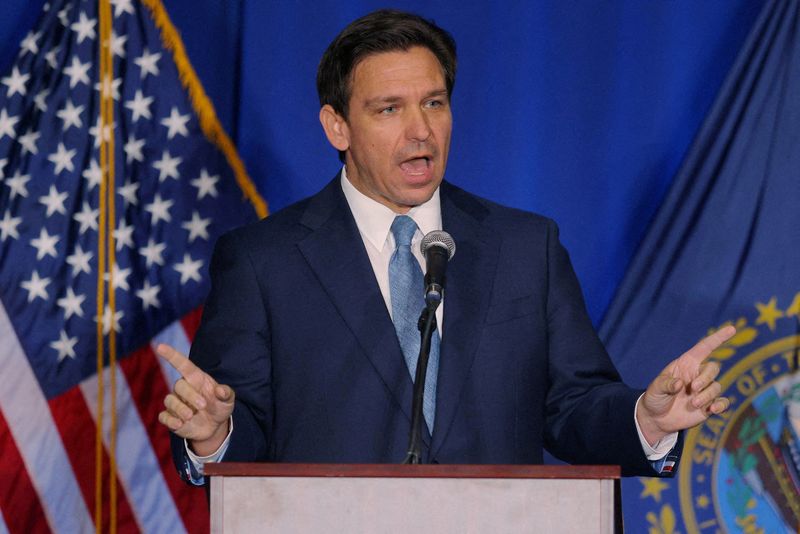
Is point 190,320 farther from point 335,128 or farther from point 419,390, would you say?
point 419,390

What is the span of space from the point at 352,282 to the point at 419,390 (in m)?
0.60

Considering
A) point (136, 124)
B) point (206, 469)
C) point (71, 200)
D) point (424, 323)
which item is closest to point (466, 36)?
point (136, 124)

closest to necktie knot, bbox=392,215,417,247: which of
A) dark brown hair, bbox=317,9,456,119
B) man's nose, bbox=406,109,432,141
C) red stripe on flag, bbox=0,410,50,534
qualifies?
man's nose, bbox=406,109,432,141

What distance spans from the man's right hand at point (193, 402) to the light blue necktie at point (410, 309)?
1.50 ft

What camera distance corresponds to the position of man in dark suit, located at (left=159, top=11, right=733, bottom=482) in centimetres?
219

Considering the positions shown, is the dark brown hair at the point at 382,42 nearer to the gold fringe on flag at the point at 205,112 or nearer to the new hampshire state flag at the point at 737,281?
the gold fringe on flag at the point at 205,112

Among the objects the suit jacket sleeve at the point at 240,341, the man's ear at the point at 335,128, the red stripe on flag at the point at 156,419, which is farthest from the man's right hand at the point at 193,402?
the red stripe on flag at the point at 156,419

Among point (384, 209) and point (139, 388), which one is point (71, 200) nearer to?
point (139, 388)

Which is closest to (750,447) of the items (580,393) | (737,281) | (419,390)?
(737,281)

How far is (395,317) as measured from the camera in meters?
2.25

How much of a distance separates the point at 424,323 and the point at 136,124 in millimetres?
1682

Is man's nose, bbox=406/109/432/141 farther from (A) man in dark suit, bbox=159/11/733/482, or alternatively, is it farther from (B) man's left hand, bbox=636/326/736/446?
(B) man's left hand, bbox=636/326/736/446

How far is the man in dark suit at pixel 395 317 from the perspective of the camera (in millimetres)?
2189

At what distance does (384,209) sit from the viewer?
242 centimetres
